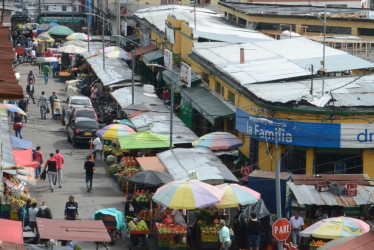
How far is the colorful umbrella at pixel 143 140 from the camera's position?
37.6 metres

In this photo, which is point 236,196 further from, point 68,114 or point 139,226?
point 68,114

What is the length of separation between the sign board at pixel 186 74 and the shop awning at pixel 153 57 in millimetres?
9821

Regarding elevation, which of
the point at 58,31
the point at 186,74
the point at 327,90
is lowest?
the point at 58,31

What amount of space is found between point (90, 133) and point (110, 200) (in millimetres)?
9016

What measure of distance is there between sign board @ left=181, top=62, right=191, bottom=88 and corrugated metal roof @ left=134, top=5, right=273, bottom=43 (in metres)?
4.29

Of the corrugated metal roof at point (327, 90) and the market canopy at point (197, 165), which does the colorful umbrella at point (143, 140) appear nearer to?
the market canopy at point (197, 165)

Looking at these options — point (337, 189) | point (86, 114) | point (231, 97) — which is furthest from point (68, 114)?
point (337, 189)

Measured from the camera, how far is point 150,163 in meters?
35.3

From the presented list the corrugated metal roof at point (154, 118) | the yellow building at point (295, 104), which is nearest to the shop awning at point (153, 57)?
A: the corrugated metal roof at point (154, 118)

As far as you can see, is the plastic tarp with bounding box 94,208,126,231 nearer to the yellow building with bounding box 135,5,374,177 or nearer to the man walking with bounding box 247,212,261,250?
the man walking with bounding box 247,212,261,250

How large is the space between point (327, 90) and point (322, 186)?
7.42 metres

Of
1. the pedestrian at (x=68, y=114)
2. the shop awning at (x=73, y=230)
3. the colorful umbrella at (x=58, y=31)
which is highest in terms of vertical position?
the shop awning at (x=73, y=230)

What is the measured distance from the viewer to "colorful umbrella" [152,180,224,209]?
28.4 m

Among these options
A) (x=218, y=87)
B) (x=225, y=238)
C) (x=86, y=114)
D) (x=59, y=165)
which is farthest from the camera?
(x=86, y=114)
